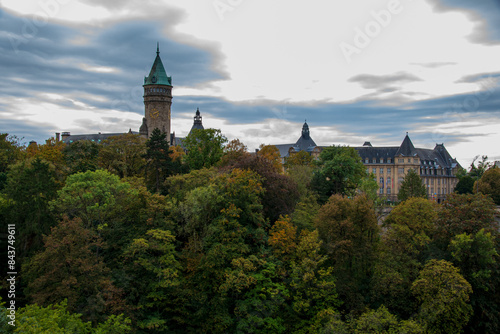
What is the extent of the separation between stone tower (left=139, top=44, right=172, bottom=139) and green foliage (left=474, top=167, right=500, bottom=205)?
58842 millimetres

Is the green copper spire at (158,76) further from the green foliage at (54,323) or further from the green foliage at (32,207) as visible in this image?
the green foliage at (54,323)

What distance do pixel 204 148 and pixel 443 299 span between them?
3389 cm

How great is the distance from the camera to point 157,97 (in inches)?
3433

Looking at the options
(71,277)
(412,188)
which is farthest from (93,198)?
(412,188)

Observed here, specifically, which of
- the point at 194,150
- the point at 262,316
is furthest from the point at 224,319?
the point at 194,150

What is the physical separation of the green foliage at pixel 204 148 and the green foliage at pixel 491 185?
154ft

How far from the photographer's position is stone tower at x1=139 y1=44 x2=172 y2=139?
3423 inches

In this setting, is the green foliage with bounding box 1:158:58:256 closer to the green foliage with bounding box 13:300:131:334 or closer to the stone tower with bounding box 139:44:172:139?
the green foliage with bounding box 13:300:131:334

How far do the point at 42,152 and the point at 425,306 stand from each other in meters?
44.8

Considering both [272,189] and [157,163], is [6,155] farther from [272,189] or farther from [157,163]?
[272,189]

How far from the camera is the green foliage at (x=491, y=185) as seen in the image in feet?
239

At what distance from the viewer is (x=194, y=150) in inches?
2199

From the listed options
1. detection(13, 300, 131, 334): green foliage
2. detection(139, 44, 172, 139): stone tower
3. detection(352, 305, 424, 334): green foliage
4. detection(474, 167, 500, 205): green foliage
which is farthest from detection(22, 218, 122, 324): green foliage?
detection(474, 167, 500, 205): green foliage

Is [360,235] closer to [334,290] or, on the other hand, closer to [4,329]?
[334,290]
